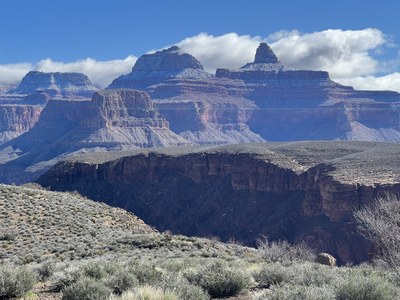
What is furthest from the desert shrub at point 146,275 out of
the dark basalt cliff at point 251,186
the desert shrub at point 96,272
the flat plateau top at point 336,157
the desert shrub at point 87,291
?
the flat plateau top at point 336,157

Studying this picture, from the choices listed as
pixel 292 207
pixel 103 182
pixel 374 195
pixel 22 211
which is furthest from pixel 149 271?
pixel 103 182

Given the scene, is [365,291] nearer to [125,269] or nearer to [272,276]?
[272,276]

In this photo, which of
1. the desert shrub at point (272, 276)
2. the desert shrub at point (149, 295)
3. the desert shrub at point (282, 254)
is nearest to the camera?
the desert shrub at point (149, 295)

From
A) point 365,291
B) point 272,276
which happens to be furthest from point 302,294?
point 272,276

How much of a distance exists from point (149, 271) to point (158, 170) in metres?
111

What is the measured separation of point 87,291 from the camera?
523 inches

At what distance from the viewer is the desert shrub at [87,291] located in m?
13.1

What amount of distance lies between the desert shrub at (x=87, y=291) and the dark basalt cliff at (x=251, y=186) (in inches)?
2413

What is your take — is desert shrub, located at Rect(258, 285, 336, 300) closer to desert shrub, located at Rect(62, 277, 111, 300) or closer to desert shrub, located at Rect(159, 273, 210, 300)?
desert shrub, located at Rect(159, 273, 210, 300)

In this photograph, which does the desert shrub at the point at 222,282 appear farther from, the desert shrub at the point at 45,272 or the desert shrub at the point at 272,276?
the desert shrub at the point at 45,272

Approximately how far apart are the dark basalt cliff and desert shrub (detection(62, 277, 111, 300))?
2413 inches

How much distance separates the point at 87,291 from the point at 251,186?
99.6m

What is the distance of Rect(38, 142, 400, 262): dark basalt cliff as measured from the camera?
83.4 m

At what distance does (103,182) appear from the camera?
12606 centimetres
